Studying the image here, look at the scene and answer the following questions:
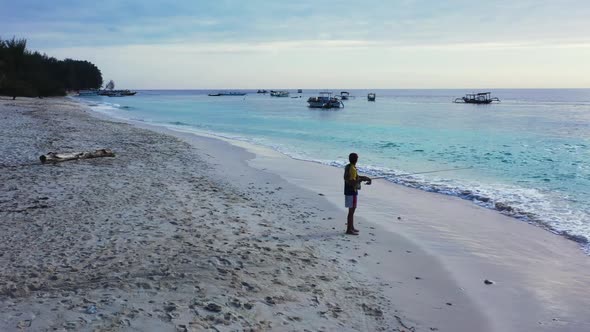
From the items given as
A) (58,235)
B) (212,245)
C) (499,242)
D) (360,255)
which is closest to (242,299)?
(212,245)

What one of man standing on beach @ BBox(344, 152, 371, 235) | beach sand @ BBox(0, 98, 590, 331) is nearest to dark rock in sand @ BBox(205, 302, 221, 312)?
beach sand @ BBox(0, 98, 590, 331)

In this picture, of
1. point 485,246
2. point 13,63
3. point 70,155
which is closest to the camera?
point 485,246

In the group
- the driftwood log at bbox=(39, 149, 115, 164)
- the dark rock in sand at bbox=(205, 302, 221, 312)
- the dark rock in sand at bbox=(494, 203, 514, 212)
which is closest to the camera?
the dark rock in sand at bbox=(205, 302, 221, 312)

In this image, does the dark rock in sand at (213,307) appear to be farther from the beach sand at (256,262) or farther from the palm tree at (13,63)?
the palm tree at (13,63)

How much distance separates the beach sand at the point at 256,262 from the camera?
17.0 feet

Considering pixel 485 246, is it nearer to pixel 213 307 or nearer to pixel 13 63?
pixel 213 307

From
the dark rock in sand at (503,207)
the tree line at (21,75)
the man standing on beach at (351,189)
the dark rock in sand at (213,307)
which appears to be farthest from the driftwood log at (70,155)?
the tree line at (21,75)

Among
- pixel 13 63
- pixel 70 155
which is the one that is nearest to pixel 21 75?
pixel 13 63

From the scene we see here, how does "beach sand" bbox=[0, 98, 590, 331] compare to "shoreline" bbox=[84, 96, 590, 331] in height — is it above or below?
above

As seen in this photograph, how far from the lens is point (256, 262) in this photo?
22.2 feet

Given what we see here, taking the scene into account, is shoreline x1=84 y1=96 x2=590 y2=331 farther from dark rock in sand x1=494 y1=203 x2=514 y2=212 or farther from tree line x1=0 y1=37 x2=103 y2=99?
tree line x1=0 y1=37 x2=103 y2=99

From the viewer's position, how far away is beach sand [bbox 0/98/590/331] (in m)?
5.18

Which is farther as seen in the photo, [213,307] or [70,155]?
[70,155]

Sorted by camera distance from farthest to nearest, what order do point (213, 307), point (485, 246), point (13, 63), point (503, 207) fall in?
point (13, 63), point (503, 207), point (485, 246), point (213, 307)
